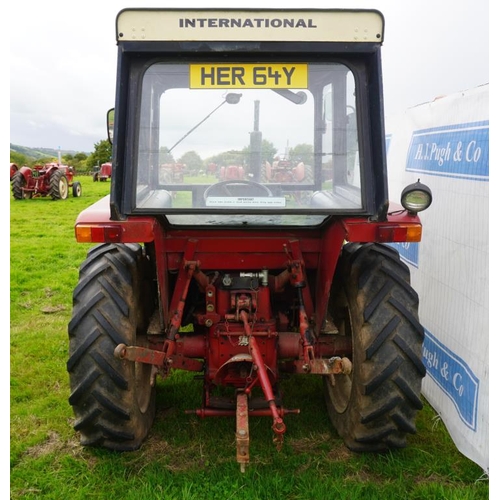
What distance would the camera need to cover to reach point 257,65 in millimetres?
2838

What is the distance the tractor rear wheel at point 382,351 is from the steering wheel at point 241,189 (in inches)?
29.9

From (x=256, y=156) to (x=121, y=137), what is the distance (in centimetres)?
67

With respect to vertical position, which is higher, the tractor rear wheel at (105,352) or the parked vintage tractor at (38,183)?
the parked vintage tractor at (38,183)

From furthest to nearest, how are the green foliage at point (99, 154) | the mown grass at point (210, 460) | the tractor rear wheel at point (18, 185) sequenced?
the green foliage at point (99, 154) → the tractor rear wheel at point (18, 185) → the mown grass at point (210, 460)

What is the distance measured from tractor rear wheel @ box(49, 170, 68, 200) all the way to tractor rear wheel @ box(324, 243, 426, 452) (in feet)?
47.4

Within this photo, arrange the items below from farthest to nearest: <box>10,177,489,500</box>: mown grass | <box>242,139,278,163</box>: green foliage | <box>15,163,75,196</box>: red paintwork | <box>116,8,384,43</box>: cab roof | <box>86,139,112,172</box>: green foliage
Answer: <box>86,139,112,172</box>: green foliage < <box>15,163,75,196</box>: red paintwork < <box>10,177,489,500</box>: mown grass < <box>242,139,278,163</box>: green foliage < <box>116,8,384,43</box>: cab roof

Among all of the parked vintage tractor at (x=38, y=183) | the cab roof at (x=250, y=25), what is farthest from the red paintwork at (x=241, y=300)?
the parked vintage tractor at (x=38, y=183)

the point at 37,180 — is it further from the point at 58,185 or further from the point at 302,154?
the point at 302,154

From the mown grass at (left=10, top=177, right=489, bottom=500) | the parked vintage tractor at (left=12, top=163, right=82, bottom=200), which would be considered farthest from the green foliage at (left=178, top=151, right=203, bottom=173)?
the parked vintage tractor at (left=12, top=163, right=82, bottom=200)

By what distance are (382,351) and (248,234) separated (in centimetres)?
97

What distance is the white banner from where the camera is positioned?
3.43 m

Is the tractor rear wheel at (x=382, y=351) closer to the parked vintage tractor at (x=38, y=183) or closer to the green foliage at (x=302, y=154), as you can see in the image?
the green foliage at (x=302, y=154)

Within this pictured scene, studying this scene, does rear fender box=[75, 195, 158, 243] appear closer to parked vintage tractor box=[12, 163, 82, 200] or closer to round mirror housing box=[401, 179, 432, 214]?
round mirror housing box=[401, 179, 432, 214]

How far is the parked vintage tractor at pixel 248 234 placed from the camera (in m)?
2.76
